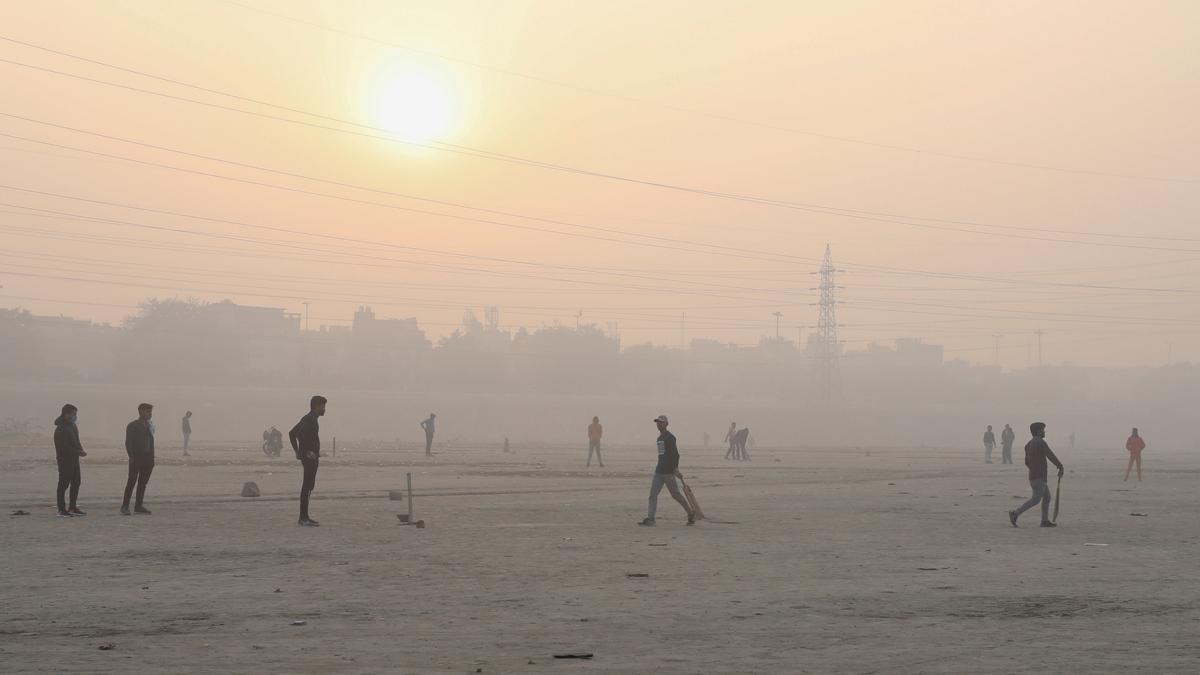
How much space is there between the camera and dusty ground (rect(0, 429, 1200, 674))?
952 cm

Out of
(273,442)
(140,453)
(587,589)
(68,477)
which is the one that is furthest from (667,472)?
(273,442)

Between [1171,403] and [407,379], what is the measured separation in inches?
4546

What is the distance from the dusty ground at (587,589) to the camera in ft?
31.2

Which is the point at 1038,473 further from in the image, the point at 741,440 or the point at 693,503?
the point at 741,440

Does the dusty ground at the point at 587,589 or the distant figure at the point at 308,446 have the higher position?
the distant figure at the point at 308,446

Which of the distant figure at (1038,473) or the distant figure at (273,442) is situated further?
the distant figure at (273,442)

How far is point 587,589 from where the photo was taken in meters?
13.4

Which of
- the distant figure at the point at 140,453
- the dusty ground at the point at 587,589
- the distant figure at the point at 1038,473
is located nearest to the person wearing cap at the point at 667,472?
the dusty ground at the point at 587,589

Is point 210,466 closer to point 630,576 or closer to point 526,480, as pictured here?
point 526,480

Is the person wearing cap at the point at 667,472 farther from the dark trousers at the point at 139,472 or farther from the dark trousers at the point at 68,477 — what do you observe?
the dark trousers at the point at 68,477

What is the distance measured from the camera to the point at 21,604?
11.8 metres

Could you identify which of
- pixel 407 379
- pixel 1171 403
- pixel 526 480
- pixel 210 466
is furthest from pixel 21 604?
pixel 1171 403

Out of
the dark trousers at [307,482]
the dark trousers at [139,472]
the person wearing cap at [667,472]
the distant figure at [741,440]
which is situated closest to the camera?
the dark trousers at [307,482]

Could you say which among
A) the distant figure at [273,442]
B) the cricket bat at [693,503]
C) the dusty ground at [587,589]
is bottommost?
the dusty ground at [587,589]
